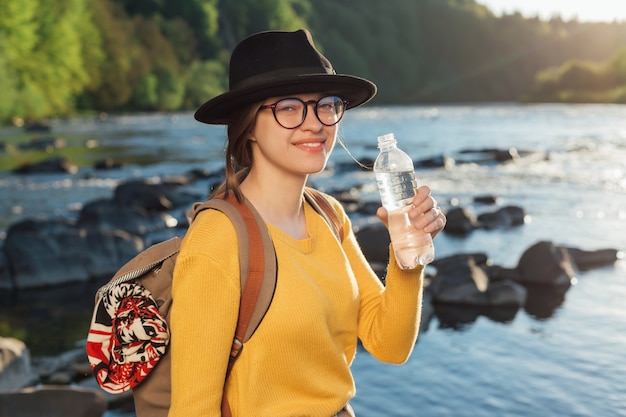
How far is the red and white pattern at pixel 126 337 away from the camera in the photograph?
2.18 metres

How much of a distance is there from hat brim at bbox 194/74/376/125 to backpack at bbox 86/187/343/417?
0.30 m

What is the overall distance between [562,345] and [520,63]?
129m

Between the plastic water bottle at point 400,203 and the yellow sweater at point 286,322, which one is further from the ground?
the plastic water bottle at point 400,203

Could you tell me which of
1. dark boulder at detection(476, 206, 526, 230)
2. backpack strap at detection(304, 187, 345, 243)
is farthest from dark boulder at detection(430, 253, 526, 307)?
backpack strap at detection(304, 187, 345, 243)

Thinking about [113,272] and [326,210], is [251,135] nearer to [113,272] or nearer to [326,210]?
[326,210]

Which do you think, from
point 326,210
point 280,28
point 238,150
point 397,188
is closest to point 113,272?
point 326,210

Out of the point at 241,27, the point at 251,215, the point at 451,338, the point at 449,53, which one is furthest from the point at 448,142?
the point at 449,53

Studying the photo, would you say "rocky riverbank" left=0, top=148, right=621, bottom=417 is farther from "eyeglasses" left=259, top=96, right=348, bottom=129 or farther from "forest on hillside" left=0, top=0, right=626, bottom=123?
"forest on hillside" left=0, top=0, right=626, bottom=123

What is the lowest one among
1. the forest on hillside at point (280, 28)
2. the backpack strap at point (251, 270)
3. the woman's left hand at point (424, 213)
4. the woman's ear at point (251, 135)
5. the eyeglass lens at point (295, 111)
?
the forest on hillside at point (280, 28)

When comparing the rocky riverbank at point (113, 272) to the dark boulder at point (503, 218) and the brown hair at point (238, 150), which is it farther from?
the brown hair at point (238, 150)

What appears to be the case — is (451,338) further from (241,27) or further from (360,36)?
(360,36)

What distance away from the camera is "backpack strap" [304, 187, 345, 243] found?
2.61 m

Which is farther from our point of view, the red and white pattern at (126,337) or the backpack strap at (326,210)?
the backpack strap at (326,210)

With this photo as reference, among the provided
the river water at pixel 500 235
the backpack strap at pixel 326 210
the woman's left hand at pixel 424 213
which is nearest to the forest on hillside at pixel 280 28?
the river water at pixel 500 235
